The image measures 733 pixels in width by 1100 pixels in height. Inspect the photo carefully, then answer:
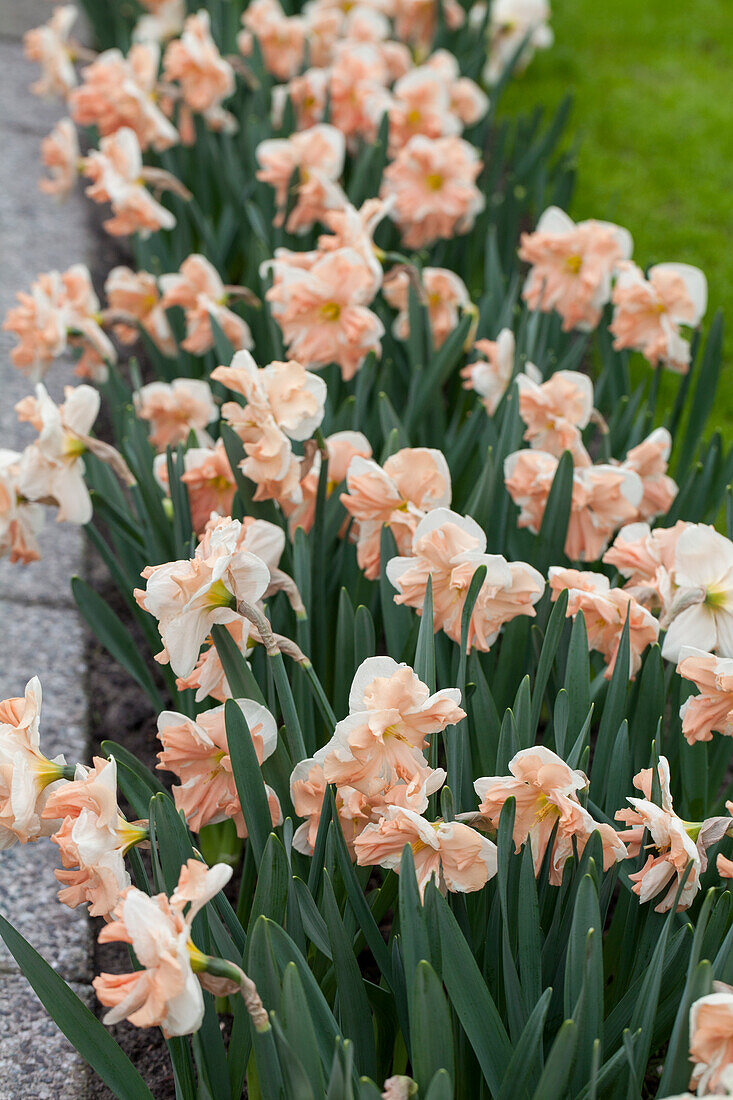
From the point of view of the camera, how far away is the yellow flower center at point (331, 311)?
1715 mm

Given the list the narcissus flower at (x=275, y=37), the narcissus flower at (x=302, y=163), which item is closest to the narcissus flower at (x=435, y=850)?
the narcissus flower at (x=302, y=163)

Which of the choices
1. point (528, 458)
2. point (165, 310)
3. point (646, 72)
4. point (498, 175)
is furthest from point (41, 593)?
point (646, 72)

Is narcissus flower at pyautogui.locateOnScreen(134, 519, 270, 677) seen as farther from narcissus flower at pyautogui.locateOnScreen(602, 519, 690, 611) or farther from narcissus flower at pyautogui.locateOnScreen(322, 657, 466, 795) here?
narcissus flower at pyautogui.locateOnScreen(602, 519, 690, 611)

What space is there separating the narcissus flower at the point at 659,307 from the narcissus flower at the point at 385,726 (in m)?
1.08

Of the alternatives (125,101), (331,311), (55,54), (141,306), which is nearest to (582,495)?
(331,311)

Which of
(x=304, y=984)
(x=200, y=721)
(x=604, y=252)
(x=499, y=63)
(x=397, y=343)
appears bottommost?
(x=304, y=984)

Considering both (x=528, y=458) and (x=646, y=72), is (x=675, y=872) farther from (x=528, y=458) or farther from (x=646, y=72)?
(x=646, y=72)

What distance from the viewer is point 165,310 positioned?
7.15 feet

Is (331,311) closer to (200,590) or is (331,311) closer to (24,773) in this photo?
(200,590)

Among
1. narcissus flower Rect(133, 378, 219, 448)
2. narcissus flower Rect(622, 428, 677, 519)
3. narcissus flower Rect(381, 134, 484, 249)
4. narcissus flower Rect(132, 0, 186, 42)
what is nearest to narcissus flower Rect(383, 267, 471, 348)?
narcissus flower Rect(381, 134, 484, 249)

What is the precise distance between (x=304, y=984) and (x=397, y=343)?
1.38 metres

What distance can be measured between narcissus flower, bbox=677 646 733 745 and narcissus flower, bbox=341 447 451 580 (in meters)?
0.37

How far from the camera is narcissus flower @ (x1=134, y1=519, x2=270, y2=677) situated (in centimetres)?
104

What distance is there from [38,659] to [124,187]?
1046 millimetres
